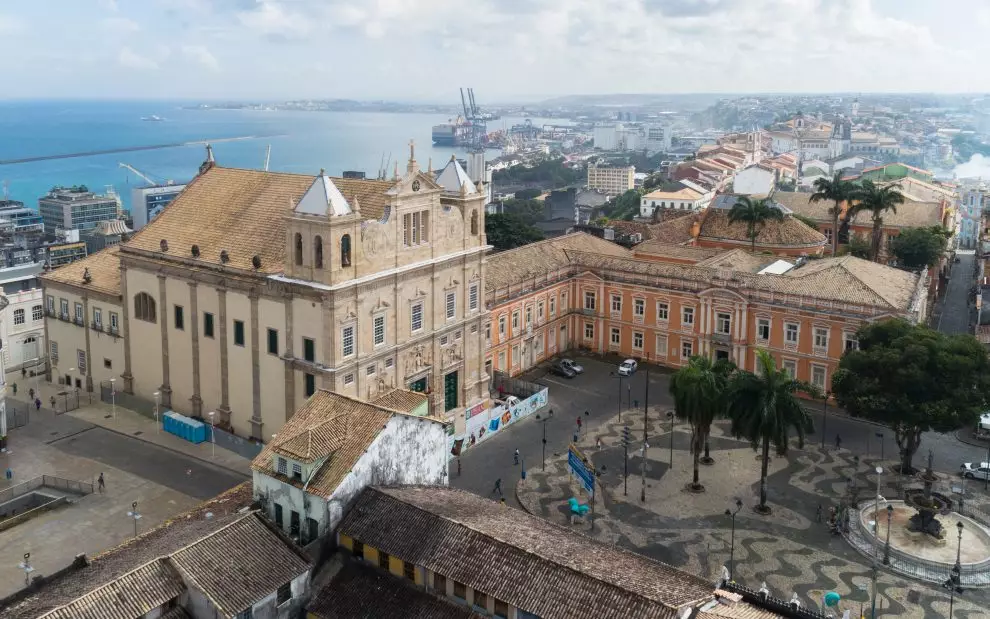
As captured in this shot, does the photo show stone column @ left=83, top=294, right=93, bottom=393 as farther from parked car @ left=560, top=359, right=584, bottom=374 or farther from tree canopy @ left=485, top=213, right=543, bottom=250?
tree canopy @ left=485, top=213, right=543, bottom=250

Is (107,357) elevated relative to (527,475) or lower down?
elevated

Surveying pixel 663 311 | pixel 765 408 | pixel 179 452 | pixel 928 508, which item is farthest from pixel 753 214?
pixel 179 452

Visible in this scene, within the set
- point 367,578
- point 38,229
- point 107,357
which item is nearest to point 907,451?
point 367,578

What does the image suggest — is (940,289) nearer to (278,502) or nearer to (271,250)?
(271,250)

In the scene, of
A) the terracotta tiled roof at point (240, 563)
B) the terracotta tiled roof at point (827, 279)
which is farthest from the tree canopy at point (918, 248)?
the terracotta tiled roof at point (240, 563)

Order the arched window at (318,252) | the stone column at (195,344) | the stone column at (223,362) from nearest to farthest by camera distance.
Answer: the arched window at (318,252), the stone column at (223,362), the stone column at (195,344)

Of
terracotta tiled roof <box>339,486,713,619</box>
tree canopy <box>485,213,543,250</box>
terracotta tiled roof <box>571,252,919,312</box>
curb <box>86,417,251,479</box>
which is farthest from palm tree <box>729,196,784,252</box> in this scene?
terracotta tiled roof <box>339,486,713,619</box>

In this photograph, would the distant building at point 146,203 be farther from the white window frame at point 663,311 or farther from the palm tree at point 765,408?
the palm tree at point 765,408
